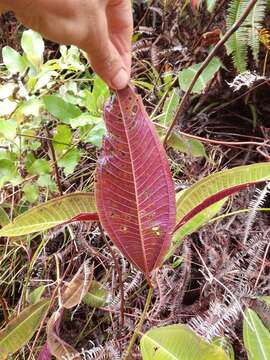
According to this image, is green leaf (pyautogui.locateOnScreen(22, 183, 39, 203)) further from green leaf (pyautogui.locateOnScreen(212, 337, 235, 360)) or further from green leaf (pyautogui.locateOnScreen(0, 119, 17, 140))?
green leaf (pyautogui.locateOnScreen(212, 337, 235, 360))

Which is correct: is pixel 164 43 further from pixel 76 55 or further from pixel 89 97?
pixel 89 97

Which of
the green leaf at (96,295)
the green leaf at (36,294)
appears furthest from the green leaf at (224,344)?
the green leaf at (36,294)

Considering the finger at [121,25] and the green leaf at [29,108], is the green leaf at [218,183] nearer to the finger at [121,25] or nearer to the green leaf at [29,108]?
the finger at [121,25]

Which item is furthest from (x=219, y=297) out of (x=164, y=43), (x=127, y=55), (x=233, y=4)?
Answer: (x=164, y=43)

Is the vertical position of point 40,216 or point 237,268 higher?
point 40,216

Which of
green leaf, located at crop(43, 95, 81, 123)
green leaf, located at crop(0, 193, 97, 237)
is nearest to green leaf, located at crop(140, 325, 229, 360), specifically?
green leaf, located at crop(0, 193, 97, 237)

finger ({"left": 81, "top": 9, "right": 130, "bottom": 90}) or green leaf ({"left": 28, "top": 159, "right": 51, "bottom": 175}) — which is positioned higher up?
finger ({"left": 81, "top": 9, "right": 130, "bottom": 90})

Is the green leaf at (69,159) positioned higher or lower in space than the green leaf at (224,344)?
higher
